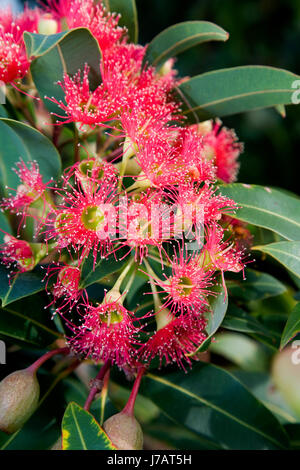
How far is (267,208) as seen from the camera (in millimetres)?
1065

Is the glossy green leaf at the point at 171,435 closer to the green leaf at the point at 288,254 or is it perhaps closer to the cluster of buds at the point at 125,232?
the cluster of buds at the point at 125,232

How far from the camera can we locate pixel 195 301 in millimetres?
949

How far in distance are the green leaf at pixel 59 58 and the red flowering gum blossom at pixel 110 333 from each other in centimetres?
46

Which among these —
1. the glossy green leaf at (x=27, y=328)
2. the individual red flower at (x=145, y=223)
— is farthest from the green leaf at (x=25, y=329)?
the individual red flower at (x=145, y=223)

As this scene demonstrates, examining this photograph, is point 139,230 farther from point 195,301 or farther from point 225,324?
point 225,324

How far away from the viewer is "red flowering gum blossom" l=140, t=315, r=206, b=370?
981 mm

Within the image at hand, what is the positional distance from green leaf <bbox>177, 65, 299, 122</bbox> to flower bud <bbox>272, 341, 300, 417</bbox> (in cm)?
70

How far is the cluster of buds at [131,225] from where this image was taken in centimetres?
94

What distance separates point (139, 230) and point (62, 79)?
1.29 ft

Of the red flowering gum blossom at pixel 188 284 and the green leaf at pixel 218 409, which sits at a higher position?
the red flowering gum blossom at pixel 188 284

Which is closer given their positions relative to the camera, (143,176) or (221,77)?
(143,176)

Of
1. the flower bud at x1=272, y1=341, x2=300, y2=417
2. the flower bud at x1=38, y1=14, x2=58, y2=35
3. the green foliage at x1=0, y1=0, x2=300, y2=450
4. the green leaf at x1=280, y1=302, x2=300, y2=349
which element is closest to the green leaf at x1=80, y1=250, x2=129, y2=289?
the green foliage at x1=0, y1=0, x2=300, y2=450

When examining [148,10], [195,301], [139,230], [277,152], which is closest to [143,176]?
[139,230]

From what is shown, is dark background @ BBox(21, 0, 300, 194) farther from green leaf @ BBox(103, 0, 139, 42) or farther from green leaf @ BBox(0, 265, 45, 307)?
green leaf @ BBox(0, 265, 45, 307)
